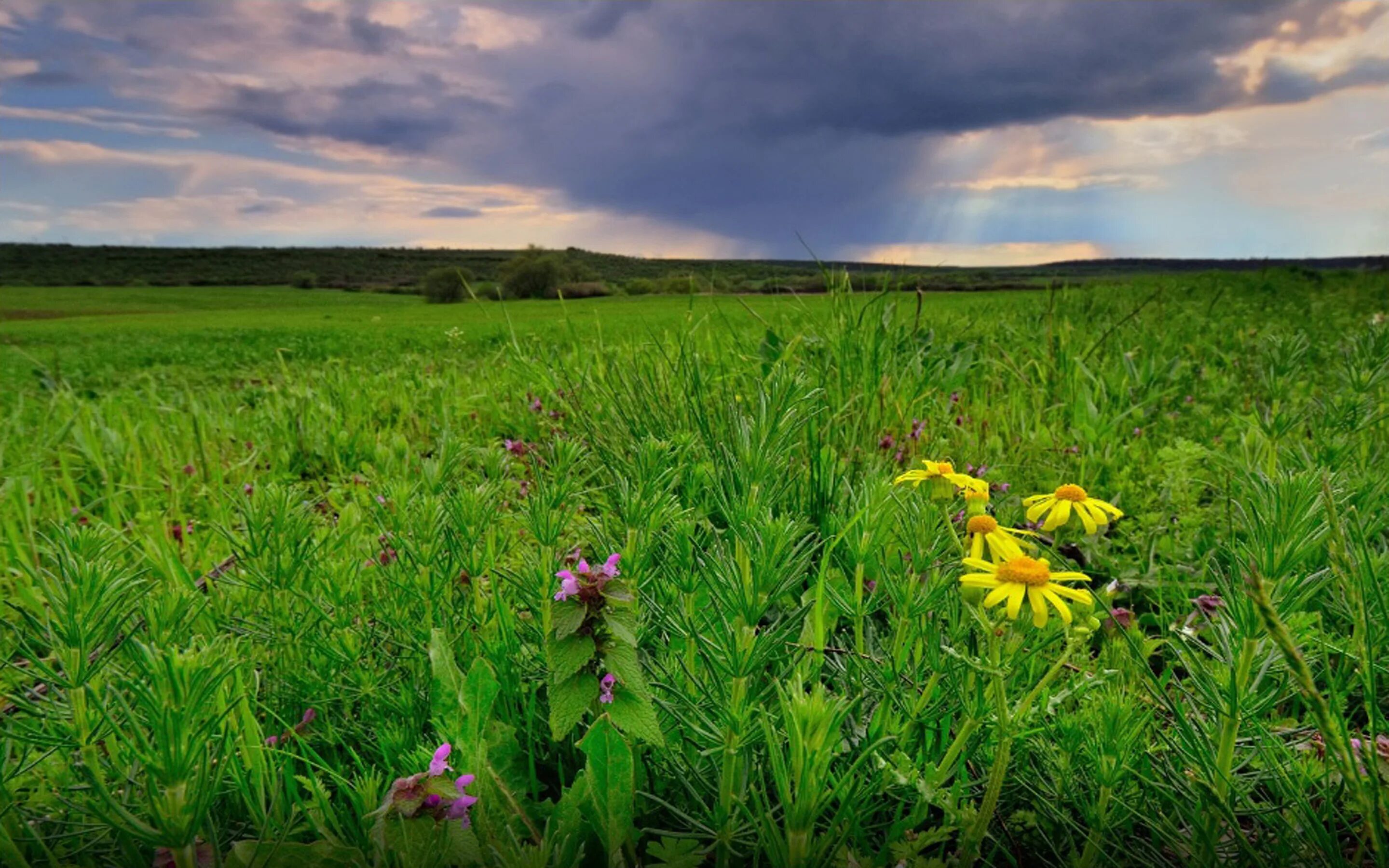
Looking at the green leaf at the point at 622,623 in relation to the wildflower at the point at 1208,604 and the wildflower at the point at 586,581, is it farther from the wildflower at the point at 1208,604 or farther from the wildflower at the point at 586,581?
the wildflower at the point at 1208,604

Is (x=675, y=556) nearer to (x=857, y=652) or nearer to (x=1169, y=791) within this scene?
(x=857, y=652)

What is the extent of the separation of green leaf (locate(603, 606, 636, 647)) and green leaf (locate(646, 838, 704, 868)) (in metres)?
0.32

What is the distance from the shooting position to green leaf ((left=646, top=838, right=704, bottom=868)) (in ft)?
4.42

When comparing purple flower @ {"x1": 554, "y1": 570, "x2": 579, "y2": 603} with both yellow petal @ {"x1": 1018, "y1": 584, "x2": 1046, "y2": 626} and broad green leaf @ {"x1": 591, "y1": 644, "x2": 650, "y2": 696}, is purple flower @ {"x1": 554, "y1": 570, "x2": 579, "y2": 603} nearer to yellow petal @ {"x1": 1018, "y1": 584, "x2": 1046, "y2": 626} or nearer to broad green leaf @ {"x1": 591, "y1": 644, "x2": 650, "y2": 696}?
broad green leaf @ {"x1": 591, "y1": 644, "x2": 650, "y2": 696}

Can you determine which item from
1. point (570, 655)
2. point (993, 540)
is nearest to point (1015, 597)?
point (993, 540)

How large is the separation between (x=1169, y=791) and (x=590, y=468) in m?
2.42

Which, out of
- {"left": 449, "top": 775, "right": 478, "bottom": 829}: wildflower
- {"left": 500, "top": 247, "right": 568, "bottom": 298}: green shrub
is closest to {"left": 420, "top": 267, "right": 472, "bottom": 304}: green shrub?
{"left": 500, "top": 247, "right": 568, "bottom": 298}: green shrub

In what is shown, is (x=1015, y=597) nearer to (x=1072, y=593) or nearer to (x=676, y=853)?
(x=1072, y=593)

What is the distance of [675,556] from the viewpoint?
1814mm

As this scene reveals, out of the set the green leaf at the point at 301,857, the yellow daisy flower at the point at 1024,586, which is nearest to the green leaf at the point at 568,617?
the green leaf at the point at 301,857

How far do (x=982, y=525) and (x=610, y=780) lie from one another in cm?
78

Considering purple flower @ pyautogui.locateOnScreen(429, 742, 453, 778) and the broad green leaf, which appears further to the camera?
the broad green leaf

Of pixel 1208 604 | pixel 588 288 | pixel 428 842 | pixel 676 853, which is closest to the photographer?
pixel 428 842

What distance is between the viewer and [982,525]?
1.47 metres
